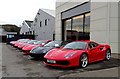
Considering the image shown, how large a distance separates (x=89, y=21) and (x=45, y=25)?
18.2 metres

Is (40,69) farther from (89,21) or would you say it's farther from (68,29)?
(68,29)

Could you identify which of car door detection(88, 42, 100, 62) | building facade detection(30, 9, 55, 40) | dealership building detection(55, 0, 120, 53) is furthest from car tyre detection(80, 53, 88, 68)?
building facade detection(30, 9, 55, 40)

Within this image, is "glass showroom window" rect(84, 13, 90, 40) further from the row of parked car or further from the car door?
the car door

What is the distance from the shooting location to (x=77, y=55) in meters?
5.60

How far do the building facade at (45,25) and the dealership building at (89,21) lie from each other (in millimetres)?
7607

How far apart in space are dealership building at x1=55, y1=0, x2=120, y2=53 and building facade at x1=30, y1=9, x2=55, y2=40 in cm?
761

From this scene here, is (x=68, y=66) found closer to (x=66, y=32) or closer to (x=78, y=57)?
(x=78, y=57)

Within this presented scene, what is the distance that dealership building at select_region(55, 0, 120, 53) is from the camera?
33.2 ft

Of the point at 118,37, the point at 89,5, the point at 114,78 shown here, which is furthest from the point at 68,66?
the point at 89,5

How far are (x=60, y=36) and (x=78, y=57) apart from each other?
1297 cm

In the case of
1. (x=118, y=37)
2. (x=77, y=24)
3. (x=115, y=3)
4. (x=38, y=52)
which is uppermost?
(x=115, y=3)

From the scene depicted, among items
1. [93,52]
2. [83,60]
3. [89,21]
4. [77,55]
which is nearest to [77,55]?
→ [77,55]

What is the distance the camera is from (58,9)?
19234mm

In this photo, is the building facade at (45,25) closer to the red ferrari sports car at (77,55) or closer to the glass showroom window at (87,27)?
the glass showroom window at (87,27)
